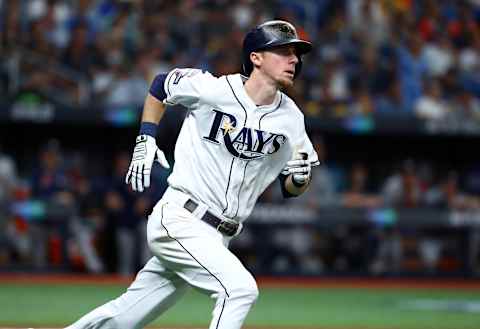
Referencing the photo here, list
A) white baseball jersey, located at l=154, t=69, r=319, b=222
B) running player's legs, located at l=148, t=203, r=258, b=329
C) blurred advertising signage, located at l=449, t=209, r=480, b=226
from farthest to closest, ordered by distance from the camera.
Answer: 1. blurred advertising signage, located at l=449, t=209, r=480, b=226
2. white baseball jersey, located at l=154, t=69, r=319, b=222
3. running player's legs, located at l=148, t=203, r=258, b=329

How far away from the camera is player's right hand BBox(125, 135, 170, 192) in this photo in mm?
4637

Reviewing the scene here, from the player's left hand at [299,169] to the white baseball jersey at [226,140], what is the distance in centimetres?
7

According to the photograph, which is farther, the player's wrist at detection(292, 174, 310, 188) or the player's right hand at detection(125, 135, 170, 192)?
the player's wrist at detection(292, 174, 310, 188)

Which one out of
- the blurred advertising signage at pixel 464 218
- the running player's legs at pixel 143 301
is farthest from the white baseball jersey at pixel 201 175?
the blurred advertising signage at pixel 464 218

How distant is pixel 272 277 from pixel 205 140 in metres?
7.83

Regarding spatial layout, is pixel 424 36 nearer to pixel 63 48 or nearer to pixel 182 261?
pixel 63 48

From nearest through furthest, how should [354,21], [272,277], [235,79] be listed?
[235,79]
[272,277]
[354,21]

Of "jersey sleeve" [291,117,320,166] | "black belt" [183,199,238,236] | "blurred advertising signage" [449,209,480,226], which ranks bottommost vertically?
"blurred advertising signage" [449,209,480,226]

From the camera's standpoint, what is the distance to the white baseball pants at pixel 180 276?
4414 mm

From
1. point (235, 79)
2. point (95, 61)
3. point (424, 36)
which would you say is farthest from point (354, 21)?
point (235, 79)

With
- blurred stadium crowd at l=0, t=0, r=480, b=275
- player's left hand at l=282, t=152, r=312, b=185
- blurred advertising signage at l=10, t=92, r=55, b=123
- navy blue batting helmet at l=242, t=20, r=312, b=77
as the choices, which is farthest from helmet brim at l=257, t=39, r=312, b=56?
blurred advertising signage at l=10, t=92, r=55, b=123

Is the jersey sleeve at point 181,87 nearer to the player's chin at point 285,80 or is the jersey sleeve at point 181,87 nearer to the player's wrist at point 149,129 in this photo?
the player's wrist at point 149,129

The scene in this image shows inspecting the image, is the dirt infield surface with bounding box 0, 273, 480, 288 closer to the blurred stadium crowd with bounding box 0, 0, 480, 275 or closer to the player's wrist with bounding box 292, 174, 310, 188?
the blurred stadium crowd with bounding box 0, 0, 480, 275

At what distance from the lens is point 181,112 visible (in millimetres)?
12586
